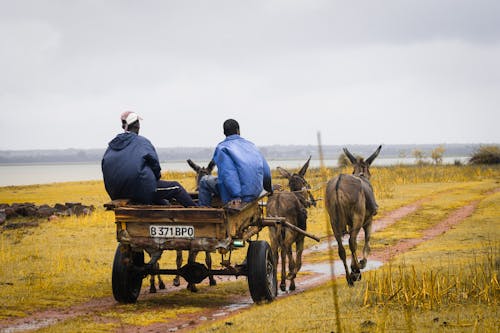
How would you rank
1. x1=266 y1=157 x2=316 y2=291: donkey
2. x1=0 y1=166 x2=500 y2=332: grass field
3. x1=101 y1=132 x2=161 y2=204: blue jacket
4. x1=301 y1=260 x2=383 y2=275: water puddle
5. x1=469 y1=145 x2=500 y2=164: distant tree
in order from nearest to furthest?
x1=0 y1=166 x2=500 y2=332: grass field
x1=101 y1=132 x2=161 y2=204: blue jacket
x1=266 y1=157 x2=316 y2=291: donkey
x1=301 y1=260 x2=383 y2=275: water puddle
x1=469 y1=145 x2=500 y2=164: distant tree

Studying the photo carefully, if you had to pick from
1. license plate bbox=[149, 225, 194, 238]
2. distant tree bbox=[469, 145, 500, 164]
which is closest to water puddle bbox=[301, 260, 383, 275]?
license plate bbox=[149, 225, 194, 238]

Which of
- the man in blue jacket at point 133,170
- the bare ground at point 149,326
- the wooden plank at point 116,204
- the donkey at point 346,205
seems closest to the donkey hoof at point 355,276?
the donkey at point 346,205

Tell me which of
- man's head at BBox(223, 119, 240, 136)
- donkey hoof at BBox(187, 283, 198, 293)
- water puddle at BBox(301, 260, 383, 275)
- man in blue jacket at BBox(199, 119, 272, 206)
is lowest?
water puddle at BBox(301, 260, 383, 275)

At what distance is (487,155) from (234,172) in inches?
2440

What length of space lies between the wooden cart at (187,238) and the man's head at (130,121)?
1.25 metres

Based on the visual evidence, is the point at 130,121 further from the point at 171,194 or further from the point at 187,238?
the point at 187,238

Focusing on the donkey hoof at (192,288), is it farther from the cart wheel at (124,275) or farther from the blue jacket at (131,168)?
the blue jacket at (131,168)

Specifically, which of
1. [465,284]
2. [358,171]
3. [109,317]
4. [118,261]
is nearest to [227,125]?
[118,261]

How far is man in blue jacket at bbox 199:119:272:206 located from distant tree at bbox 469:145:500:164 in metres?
61.2

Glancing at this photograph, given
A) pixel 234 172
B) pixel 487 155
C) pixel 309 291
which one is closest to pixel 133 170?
pixel 234 172

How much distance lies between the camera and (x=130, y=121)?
1111 centimetres

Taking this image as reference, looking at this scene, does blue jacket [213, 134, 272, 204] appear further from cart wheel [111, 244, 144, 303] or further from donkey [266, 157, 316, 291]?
donkey [266, 157, 316, 291]

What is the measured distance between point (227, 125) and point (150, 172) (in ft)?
4.60

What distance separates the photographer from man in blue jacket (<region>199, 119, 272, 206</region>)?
416 inches
